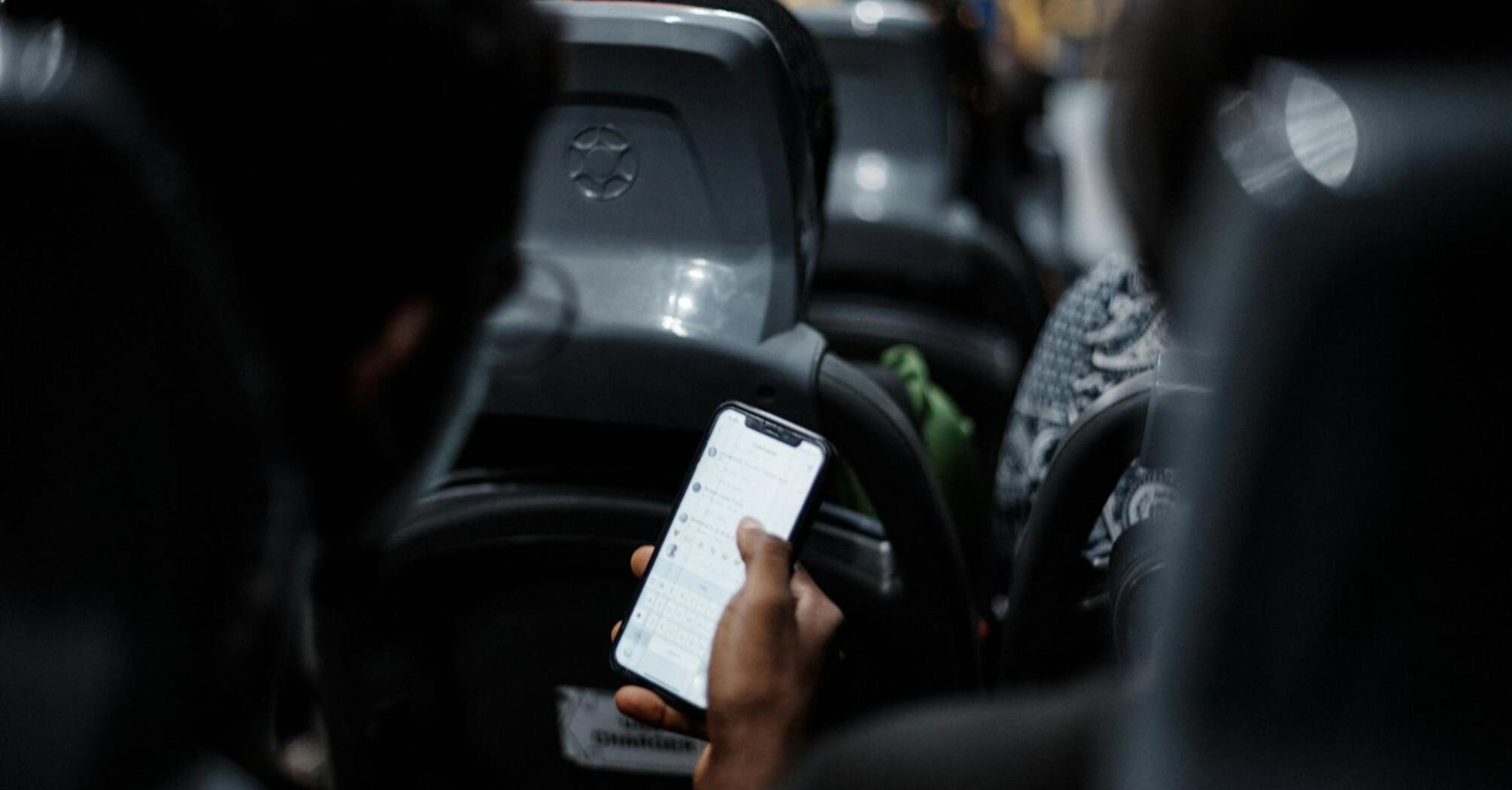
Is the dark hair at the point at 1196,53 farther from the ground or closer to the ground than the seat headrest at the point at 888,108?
farther from the ground

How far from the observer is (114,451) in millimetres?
657

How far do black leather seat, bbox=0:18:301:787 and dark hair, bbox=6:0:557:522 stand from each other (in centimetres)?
4

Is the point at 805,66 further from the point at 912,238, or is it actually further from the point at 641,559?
the point at 912,238

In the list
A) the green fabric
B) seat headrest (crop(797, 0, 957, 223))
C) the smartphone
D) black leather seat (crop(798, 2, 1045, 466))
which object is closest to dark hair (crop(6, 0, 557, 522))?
the smartphone

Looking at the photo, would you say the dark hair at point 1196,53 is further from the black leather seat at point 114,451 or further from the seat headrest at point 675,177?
the seat headrest at point 675,177

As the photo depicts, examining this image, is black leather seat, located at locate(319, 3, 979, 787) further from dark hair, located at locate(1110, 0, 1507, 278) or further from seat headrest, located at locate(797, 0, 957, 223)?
seat headrest, located at locate(797, 0, 957, 223)

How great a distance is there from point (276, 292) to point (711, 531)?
1.85 feet

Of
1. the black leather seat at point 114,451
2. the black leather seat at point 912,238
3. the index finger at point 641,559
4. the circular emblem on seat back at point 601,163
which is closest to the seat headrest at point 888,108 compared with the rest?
the black leather seat at point 912,238

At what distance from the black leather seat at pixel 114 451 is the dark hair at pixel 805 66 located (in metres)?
0.73

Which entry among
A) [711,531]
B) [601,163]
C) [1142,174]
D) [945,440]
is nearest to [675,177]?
[601,163]

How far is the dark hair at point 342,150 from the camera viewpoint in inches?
28.0

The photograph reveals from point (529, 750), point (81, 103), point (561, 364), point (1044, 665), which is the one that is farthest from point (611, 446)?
point (81, 103)

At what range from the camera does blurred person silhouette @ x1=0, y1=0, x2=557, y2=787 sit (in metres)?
0.67

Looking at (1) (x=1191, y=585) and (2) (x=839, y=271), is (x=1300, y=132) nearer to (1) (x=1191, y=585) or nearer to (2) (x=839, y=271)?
(1) (x=1191, y=585)
